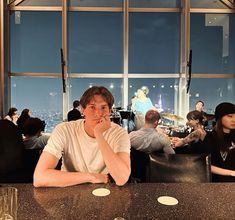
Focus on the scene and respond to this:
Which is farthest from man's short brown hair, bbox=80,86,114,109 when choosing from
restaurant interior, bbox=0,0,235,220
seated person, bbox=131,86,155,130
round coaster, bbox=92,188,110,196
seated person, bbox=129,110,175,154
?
restaurant interior, bbox=0,0,235,220

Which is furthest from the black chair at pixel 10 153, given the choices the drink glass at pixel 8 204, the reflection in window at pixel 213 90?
the reflection in window at pixel 213 90

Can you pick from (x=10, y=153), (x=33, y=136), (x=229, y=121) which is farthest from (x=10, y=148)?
(x=229, y=121)

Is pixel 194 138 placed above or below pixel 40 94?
below

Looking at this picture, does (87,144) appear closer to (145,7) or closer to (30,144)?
(30,144)

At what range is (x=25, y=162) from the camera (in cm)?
276

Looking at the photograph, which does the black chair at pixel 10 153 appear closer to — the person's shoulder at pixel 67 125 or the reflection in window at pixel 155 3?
the person's shoulder at pixel 67 125

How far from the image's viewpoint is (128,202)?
131 centimetres

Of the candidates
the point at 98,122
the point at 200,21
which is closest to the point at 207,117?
the point at 200,21

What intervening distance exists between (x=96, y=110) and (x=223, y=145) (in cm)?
118

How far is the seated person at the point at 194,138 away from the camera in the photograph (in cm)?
292

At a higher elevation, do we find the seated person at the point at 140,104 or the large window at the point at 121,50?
the large window at the point at 121,50

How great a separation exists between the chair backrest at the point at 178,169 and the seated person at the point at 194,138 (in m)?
0.62

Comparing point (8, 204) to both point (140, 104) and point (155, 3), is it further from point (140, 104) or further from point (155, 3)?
point (155, 3)

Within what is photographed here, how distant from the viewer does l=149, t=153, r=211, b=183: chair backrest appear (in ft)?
6.36
